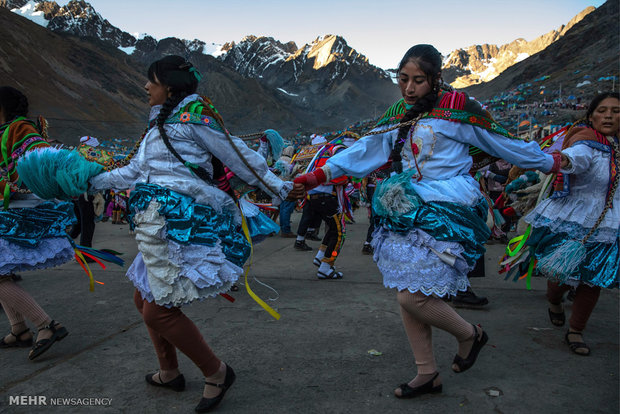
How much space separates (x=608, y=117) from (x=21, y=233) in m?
4.12

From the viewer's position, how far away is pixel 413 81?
2.50 m

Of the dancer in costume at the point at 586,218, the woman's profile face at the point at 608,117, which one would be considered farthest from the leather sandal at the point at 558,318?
the woman's profile face at the point at 608,117

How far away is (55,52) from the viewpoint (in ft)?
247

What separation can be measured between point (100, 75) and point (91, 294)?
86.2 m

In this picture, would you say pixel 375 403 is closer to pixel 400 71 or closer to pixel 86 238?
pixel 400 71

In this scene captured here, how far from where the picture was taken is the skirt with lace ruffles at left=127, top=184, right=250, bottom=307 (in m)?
2.21

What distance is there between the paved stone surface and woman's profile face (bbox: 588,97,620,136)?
150 cm

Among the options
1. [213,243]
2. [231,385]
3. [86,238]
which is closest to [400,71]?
[213,243]

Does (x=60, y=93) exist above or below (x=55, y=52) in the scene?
below

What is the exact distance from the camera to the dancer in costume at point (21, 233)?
122 inches

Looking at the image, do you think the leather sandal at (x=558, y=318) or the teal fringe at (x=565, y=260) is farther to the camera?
the leather sandal at (x=558, y=318)

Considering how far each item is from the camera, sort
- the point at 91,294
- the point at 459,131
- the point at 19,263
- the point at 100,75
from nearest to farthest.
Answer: the point at 459,131, the point at 19,263, the point at 91,294, the point at 100,75

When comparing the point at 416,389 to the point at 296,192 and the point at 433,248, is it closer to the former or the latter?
the point at 433,248

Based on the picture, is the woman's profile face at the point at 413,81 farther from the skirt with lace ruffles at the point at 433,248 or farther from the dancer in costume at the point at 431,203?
the skirt with lace ruffles at the point at 433,248
